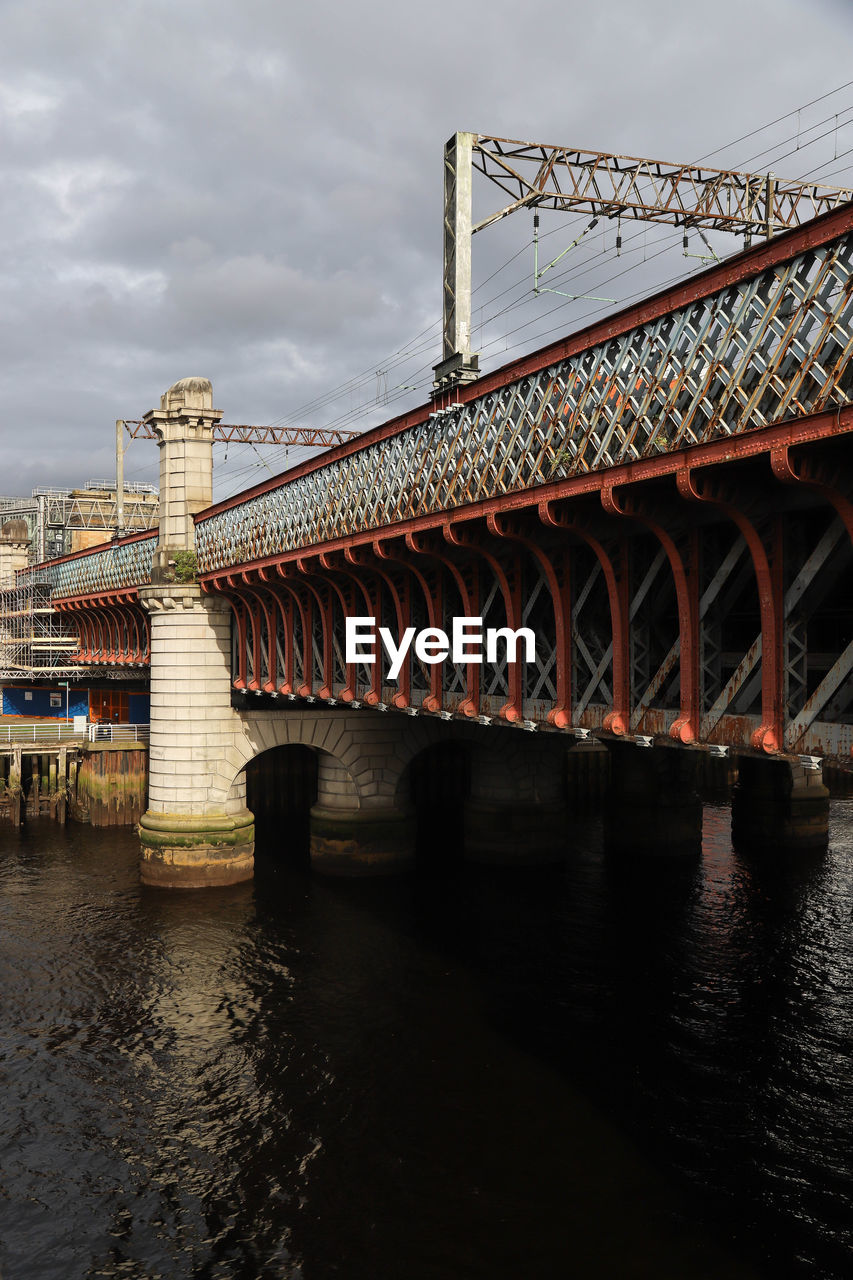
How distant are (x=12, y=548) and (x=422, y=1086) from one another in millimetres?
89673

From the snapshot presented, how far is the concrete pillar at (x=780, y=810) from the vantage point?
51625mm

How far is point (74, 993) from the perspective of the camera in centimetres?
3086

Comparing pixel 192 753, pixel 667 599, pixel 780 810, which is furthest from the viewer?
pixel 780 810

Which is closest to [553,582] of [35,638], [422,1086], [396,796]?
[422,1086]

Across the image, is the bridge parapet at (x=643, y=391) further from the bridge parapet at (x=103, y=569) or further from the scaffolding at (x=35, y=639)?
the scaffolding at (x=35, y=639)

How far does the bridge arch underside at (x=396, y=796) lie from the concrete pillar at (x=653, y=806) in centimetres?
321

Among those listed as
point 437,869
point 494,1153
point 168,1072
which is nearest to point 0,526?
point 437,869

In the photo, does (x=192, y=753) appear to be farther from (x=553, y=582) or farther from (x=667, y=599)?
(x=667, y=599)

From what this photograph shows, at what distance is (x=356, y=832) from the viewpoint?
44094mm

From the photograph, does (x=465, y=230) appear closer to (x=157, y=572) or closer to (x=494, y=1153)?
(x=494, y=1153)

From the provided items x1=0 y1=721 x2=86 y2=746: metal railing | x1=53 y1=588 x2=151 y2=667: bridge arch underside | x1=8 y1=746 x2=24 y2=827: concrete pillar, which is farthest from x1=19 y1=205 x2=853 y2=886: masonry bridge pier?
x1=0 y1=721 x2=86 y2=746: metal railing

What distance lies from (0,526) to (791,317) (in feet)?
338

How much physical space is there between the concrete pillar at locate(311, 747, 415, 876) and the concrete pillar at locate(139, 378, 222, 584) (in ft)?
40.7

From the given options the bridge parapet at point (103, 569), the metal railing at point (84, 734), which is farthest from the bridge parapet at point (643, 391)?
the metal railing at point (84, 734)
